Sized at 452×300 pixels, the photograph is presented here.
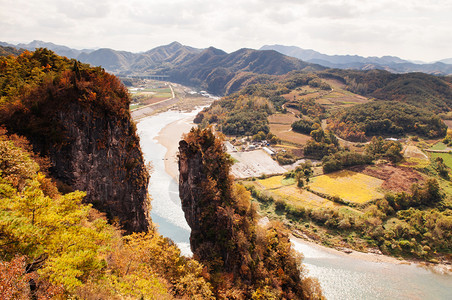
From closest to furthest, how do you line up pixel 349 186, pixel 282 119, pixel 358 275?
pixel 358 275 → pixel 349 186 → pixel 282 119

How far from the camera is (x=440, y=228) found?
4903 cm

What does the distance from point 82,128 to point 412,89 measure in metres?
196

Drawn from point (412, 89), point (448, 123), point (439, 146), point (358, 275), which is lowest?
point (358, 275)

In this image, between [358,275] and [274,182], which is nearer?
[358,275]

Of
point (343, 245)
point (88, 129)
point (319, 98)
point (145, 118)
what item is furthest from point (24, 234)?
point (319, 98)

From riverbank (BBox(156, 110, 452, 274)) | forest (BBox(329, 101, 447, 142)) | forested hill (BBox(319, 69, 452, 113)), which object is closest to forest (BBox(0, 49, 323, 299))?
riverbank (BBox(156, 110, 452, 274))

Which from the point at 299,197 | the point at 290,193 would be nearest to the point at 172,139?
the point at 290,193

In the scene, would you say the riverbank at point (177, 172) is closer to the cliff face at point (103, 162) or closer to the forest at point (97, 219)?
the cliff face at point (103, 162)

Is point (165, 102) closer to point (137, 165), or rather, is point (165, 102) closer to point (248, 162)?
point (248, 162)

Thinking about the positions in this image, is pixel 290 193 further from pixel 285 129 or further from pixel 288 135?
pixel 285 129

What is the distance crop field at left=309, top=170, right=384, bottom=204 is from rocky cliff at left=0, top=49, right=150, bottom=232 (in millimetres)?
53655

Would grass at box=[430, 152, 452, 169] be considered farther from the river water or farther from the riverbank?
the river water

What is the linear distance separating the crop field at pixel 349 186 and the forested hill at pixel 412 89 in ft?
332

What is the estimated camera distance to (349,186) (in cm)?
6606
